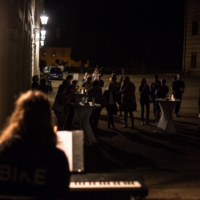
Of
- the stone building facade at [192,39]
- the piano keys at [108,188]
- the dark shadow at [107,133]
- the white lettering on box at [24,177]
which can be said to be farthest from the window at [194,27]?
the white lettering on box at [24,177]

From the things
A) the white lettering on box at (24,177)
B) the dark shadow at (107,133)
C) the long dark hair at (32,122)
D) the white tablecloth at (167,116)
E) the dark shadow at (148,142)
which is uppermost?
the long dark hair at (32,122)

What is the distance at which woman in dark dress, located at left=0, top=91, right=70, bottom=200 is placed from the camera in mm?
3031

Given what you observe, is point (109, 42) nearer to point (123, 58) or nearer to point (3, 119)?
point (123, 58)

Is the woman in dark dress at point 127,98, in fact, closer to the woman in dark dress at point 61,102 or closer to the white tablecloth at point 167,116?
the white tablecloth at point 167,116

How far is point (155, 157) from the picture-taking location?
1012 cm

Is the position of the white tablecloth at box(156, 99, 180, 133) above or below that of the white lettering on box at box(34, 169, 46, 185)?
below

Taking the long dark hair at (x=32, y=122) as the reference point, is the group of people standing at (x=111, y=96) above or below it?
below

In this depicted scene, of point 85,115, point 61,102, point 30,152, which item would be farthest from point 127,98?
point 30,152

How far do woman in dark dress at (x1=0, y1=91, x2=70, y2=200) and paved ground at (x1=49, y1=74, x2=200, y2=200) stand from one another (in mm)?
4135

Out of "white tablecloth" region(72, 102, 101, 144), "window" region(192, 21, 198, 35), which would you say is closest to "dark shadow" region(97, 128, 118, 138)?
"white tablecloth" region(72, 102, 101, 144)

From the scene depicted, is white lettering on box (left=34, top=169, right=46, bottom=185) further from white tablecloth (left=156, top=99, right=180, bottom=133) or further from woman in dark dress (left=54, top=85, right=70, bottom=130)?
white tablecloth (left=156, top=99, right=180, bottom=133)

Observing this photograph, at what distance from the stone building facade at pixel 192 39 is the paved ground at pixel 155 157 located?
41993 millimetres

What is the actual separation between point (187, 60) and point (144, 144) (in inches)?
1898

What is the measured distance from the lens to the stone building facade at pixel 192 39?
54.8 m
